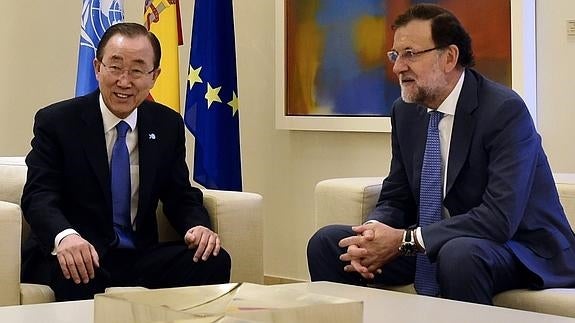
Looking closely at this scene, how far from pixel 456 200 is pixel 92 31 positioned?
2458mm

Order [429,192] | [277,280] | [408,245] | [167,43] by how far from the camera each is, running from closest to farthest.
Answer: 1. [408,245]
2. [429,192]
3. [167,43]
4. [277,280]

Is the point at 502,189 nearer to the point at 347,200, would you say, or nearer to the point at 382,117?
the point at 347,200

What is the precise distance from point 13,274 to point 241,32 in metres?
2.97

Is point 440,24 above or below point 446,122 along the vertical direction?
above

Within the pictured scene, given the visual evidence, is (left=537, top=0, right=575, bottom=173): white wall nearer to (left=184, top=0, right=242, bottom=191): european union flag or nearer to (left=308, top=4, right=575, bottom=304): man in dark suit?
(left=308, top=4, right=575, bottom=304): man in dark suit

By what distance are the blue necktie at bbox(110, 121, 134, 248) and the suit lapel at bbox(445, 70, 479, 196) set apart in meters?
1.08

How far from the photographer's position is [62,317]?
2139mm

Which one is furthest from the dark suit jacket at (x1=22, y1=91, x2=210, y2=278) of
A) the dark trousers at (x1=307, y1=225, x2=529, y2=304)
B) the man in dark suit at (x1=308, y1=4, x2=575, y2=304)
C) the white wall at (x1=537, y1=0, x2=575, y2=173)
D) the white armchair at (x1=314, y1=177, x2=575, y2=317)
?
the white wall at (x1=537, y1=0, x2=575, y2=173)

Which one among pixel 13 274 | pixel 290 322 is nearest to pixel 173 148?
pixel 13 274

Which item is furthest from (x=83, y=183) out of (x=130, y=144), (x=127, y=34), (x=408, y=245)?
(x=408, y=245)

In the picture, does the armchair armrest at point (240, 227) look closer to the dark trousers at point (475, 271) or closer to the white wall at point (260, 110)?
the dark trousers at point (475, 271)

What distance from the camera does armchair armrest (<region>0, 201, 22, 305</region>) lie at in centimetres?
296

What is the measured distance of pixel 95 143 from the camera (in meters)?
3.30

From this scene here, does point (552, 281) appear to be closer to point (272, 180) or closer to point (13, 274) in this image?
point (13, 274)
